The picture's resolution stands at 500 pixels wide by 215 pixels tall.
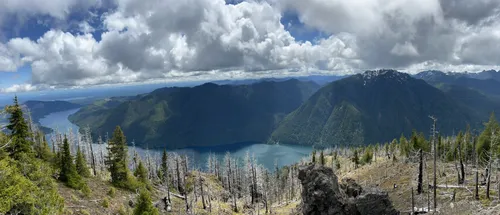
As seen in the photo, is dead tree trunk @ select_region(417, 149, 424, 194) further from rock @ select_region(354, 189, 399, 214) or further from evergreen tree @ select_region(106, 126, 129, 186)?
evergreen tree @ select_region(106, 126, 129, 186)

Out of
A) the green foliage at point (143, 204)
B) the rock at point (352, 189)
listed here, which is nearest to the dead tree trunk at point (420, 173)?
the rock at point (352, 189)

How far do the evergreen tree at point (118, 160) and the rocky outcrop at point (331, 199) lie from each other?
36.0 metres

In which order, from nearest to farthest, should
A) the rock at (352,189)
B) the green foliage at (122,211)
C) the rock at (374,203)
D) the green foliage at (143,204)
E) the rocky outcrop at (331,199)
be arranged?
the green foliage at (143,204)
the rock at (374,203)
the rocky outcrop at (331,199)
the green foliage at (122,211)
the rock at (352,189)

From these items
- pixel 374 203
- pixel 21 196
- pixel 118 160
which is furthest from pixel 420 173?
pixel 118 160

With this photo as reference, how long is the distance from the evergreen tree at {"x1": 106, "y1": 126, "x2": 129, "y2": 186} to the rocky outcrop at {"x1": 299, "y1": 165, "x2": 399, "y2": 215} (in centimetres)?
3604

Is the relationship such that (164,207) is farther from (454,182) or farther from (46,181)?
(454,182)

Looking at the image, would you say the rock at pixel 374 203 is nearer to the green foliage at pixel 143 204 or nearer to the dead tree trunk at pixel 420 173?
the dead tree trunk at pixel 420 173

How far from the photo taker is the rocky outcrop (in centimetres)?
4253

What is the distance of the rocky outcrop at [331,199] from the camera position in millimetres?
42531

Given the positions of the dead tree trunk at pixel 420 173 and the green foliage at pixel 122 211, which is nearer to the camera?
the dead tree trunk at pixel 420 173

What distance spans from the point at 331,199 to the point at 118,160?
1650 inches

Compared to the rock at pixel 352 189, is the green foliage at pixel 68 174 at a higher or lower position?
higher

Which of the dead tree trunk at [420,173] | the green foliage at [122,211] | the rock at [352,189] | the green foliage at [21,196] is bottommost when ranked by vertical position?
the rock at [352,189]

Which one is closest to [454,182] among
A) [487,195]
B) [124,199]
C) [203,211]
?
[487,195]
